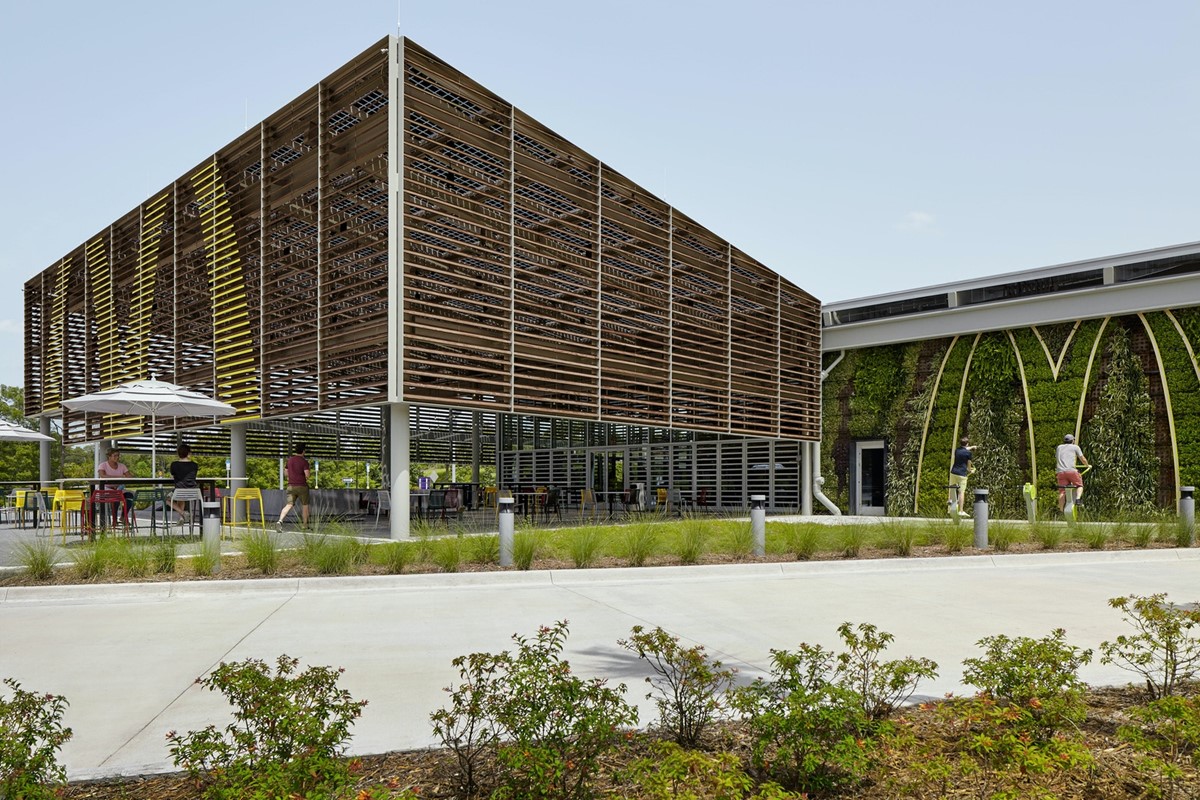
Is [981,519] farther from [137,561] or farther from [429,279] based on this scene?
[137,561]

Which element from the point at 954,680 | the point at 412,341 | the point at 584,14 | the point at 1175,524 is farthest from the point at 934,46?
the point at 954,680

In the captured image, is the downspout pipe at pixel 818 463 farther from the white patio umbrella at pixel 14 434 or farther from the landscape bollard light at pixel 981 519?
the white patio umbrella at pixel 14 434

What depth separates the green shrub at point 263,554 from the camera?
Answer: 9.67 meters

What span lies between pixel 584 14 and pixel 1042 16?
7189 millimetres

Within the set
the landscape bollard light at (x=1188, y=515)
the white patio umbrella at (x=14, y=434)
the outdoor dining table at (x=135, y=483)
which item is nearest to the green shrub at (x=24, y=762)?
the outdoor dining table at (x=135, y=483)

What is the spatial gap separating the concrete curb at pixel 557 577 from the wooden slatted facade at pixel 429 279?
6.06 m

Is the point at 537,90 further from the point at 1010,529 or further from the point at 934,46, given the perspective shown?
the point at 1010,529

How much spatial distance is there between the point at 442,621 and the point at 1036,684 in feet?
15.6

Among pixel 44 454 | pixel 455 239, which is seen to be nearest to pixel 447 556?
pixel 455 239

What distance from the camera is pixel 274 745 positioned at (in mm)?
3066

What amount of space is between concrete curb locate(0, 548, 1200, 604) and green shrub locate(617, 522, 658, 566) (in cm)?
28

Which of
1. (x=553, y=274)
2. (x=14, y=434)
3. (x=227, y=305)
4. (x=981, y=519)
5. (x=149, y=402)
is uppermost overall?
(x=553, y=274)

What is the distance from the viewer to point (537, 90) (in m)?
16.4

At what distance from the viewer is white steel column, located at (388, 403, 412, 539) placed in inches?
604
